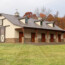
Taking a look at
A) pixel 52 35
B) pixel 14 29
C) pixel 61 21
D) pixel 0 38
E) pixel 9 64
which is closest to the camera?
pixel 9 64

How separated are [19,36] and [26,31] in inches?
66.4

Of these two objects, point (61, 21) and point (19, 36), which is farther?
point (61, 21)

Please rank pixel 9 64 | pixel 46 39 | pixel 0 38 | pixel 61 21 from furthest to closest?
pixel 61 21 < pixel 46 39 < pixel 0 38 < pixel 9 64

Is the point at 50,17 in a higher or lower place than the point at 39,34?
higher

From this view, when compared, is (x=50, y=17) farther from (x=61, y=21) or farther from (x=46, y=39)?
(x=46, y=39)

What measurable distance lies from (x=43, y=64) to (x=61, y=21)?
53.1m

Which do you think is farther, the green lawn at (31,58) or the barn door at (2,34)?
the barn door at (2,34)

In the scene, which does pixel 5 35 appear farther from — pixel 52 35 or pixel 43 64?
pixel 43 64

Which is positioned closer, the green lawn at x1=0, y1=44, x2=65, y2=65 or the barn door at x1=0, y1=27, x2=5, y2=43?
the green lawn at x1=0, y1=44, x2=65, y2=65

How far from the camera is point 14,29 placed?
97.3 feet

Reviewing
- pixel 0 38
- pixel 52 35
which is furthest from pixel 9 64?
pixel 52 35

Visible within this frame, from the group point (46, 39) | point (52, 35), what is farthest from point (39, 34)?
point (52, 35)

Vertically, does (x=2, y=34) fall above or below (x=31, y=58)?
below

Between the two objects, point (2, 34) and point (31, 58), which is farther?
point (2, 34)
